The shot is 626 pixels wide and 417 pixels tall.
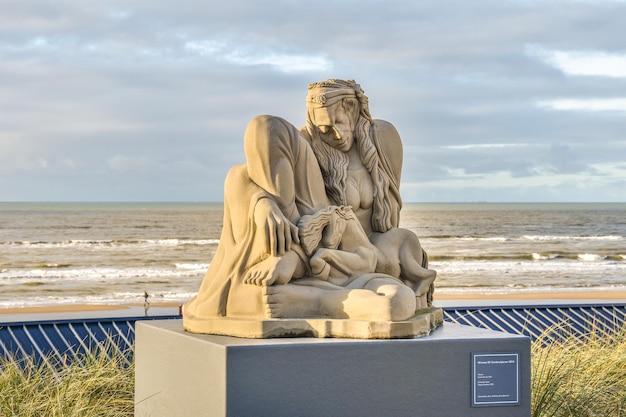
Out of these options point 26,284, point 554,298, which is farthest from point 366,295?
point 26,284

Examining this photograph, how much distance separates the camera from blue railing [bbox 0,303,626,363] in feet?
26.6

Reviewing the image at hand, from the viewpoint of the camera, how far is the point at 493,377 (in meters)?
5.18

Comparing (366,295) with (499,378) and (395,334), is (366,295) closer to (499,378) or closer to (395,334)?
(395,334)

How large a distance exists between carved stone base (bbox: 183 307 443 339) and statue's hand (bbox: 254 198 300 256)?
1.37 feet

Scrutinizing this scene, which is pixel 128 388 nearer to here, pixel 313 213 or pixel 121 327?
pixel 313 213

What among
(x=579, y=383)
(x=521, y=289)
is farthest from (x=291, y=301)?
(x=521, y=289)

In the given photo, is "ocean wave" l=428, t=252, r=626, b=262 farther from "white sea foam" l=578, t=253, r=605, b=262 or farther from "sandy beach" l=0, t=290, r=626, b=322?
"sandy beach" l=0, t=290, r=626, b=322

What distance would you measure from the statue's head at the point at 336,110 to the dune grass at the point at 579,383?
6.62 feet

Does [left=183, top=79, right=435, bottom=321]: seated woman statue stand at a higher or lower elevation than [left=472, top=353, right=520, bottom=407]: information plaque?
higher


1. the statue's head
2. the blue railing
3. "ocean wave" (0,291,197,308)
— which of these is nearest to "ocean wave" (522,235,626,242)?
"ocean wave" (0,291,197,308)

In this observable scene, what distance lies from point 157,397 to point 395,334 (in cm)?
163

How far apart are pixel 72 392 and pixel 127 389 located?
587mm

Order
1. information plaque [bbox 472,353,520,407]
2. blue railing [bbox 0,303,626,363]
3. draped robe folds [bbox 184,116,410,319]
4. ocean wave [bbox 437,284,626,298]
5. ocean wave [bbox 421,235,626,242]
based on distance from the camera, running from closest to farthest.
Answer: information plaque [bbox 472,353,520,407], draped robe folds [bbox 184,116,410,319], blue railing [bbox 0,303,626,363], ocean wave [bbox 437,284,626,298], ocean wave [bbox 421,235,626,242]

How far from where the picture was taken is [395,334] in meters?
5.03
